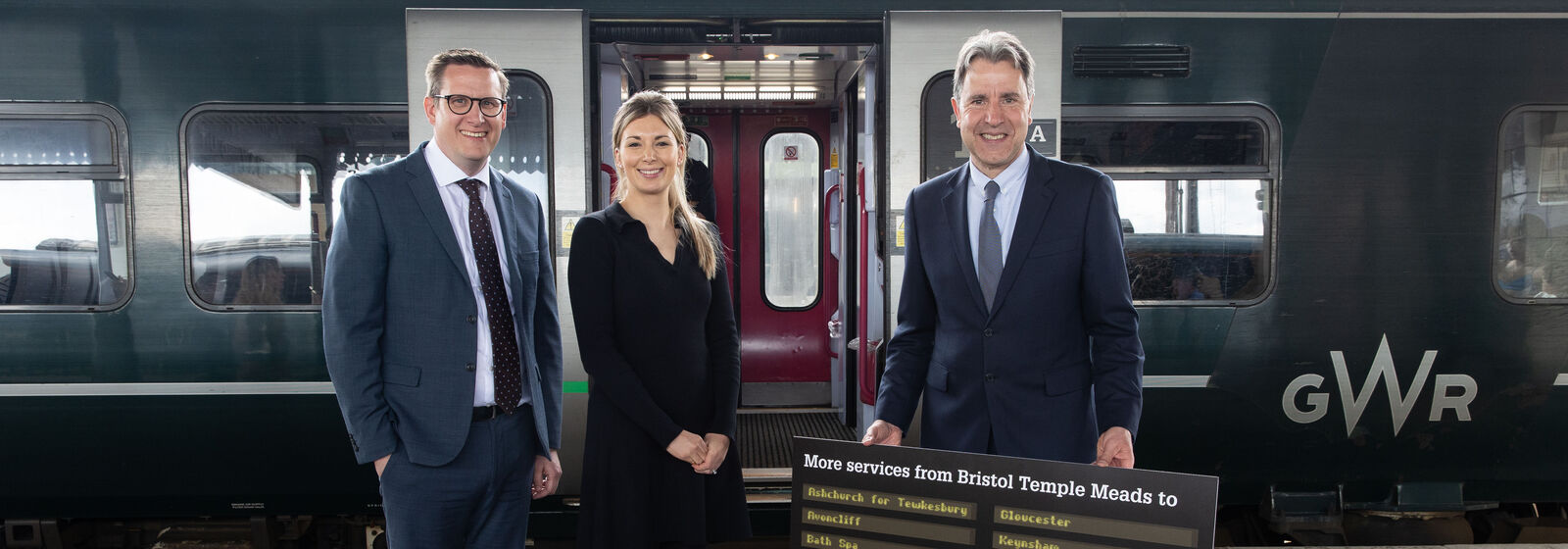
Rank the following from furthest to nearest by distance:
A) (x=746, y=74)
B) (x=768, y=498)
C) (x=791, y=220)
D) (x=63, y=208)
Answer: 1. (x=791, y=220)
2. (x=746, y=74)
3. (x=768, y=498)
4. (x=63, y=208)

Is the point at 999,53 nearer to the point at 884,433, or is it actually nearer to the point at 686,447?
the point at 884,433

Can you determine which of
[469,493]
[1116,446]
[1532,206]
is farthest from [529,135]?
[1532,206]

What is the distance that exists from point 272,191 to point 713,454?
2.37m

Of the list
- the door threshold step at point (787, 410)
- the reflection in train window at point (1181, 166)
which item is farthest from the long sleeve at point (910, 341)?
the door threshold step at point (787, 410)

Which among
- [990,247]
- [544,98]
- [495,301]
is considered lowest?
[495,301]

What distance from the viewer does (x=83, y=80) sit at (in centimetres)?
342

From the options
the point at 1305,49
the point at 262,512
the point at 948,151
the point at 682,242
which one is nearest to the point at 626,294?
the point at 682,242

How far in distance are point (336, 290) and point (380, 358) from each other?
0.18m

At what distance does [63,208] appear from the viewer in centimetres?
345

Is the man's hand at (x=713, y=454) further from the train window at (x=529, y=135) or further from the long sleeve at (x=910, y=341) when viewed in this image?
the train window at (x=529, y=135)

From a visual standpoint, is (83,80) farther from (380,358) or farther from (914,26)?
(914,26)

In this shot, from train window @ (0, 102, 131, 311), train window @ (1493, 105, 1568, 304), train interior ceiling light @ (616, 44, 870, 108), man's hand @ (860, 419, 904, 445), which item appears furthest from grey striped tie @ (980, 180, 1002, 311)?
train window @ (0, 102, 131, 311)

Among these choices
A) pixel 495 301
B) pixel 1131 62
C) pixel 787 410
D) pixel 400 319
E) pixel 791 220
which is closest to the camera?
pixel 400 319

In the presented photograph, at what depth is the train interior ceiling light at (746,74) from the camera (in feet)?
14.0
